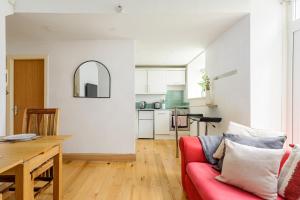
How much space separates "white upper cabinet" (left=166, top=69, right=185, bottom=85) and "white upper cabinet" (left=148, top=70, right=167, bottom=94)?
14 cm

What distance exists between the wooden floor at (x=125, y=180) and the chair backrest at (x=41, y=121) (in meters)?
0.76

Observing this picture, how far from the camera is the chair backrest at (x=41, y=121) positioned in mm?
2473

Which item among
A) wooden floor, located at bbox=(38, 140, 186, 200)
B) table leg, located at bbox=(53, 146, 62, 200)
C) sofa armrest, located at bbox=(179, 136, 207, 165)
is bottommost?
wooden floor, located at bbox=(38, 140, 186, 200)

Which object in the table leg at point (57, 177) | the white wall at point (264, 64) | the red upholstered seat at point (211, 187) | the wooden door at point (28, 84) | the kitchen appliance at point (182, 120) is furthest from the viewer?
the kitchen appliance at point (182, 120)

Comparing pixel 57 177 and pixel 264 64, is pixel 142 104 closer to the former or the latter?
pixel 264 64

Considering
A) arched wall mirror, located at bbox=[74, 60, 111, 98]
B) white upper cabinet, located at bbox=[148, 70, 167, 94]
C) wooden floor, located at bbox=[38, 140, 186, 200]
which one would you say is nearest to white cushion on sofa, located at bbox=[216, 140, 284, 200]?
wooden floor, located at bbox=[38, 140, 186, 200]

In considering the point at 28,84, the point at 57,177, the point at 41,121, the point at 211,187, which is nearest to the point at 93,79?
the point at 28,84

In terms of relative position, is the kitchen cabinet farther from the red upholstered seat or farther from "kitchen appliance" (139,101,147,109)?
the red upholstered seat

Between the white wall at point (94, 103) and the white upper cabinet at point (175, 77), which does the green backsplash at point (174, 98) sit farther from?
the white wall at point (94, 103)

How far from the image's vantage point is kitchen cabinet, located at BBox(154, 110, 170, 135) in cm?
635

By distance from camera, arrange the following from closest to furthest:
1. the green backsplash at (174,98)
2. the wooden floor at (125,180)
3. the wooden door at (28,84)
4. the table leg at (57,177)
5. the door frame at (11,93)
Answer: the table leg at (57,177), the wooden floor at (125,180), the door frame at (11,93), the wooden door at (28,84), the green backsplash at (174,98)

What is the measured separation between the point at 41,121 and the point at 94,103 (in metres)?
1.62

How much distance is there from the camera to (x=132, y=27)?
334cm

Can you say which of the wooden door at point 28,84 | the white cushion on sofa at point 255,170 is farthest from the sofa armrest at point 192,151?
the wooden door at point 28,84
